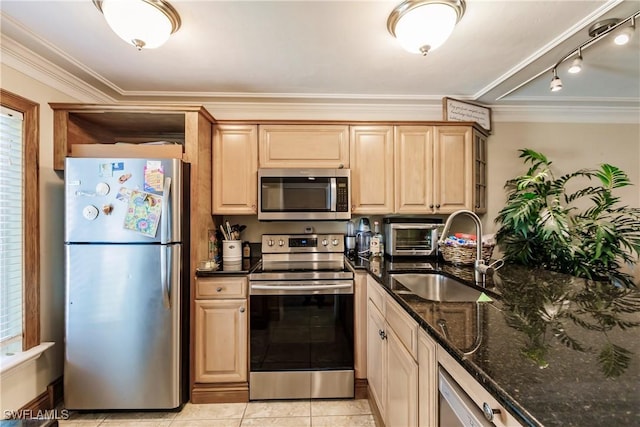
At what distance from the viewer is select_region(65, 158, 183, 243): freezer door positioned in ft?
5.74

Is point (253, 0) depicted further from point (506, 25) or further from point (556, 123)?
point (556, 123)

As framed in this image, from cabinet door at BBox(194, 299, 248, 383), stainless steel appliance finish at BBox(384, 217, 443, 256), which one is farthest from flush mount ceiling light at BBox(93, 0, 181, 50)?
stainless steel appliance finish at BBox(384, 217, 443, 256)

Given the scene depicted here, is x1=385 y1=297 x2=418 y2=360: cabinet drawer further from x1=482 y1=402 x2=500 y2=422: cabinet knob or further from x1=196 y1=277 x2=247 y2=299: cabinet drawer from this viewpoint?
x1=196 y1=277 x2=247 y2=299: cabinet drawer

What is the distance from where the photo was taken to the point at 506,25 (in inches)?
60.5

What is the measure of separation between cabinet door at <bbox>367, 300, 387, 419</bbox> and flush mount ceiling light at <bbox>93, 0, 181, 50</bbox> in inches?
Result: 77.4

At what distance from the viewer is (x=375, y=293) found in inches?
70.4

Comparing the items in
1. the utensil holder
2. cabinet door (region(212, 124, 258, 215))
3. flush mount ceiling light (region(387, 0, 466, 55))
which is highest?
flush mount ceiling light (region(387, 0, 466, 55))

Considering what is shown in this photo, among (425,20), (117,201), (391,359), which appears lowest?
(391,359)

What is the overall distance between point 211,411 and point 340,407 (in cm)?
88

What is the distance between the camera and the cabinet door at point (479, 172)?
2430 mm

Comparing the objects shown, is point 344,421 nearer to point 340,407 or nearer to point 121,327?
point 340,407

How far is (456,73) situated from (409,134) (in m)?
0.54

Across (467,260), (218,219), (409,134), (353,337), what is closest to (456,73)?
(409,134)

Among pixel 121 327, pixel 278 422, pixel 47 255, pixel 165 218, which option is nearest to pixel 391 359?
pixel 278 422
